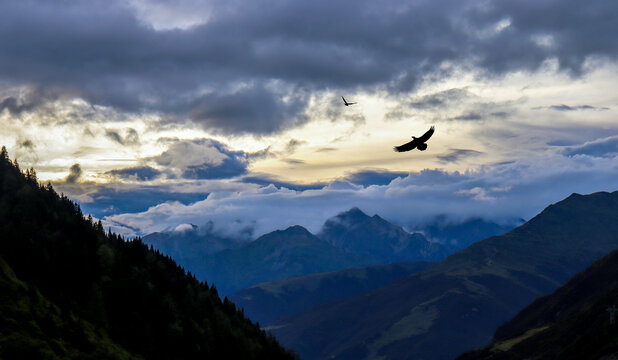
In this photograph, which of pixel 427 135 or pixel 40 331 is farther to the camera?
pixel 40 331

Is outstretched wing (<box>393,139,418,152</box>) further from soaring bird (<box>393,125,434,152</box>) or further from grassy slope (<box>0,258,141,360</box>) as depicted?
grassy slope (<box>0,258,141,360</box>)

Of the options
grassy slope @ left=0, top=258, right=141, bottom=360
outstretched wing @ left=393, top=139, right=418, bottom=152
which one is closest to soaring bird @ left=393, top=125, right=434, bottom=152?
outstretched wing @ left=393, top=139, right=418, bottom=152

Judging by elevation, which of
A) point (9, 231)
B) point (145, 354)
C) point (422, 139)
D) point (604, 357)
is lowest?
point (604, 357)

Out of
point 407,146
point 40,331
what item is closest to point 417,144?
point 407,146

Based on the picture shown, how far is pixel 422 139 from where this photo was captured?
51062 millimetres

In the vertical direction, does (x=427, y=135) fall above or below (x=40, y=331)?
above

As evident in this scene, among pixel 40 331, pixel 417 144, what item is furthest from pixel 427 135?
pixel 40 331

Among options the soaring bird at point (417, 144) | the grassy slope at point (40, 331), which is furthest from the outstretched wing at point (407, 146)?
the grassy slope at point (40, 331)

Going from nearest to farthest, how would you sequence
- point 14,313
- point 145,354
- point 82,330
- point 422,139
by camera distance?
point 422,139 → point 14,313 → point 82,330 → point 145,354

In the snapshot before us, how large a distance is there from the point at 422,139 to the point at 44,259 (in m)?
167

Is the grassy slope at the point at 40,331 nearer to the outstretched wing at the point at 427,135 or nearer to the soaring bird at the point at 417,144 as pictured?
the soaring bird at the point at 417,144

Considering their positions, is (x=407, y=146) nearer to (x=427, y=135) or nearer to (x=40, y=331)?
(x=427, y=135)

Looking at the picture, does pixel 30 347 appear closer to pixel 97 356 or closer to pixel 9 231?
pixel 97 356

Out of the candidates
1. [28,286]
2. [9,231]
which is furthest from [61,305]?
[9,231]
